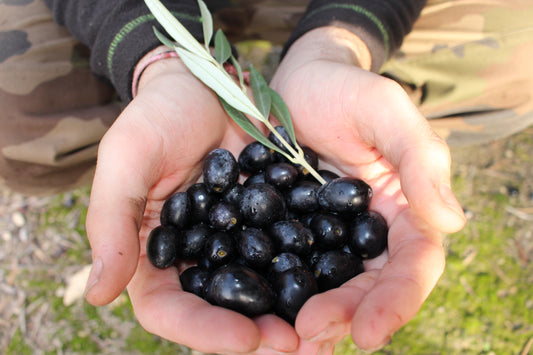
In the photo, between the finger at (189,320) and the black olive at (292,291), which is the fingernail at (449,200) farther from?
the finger at (189,320)

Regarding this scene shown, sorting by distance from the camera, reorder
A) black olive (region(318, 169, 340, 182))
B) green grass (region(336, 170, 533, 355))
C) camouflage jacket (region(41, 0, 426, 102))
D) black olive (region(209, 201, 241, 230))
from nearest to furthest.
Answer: black olive (region(209, 201, 241, 230))
black olive (region(318, 169, 340, 182))
camouflage jacket (region(41, 0, 426, 102))
green grass (region(336, 170, 533, 355))

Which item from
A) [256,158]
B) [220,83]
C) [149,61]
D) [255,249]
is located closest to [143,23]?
[149,61]

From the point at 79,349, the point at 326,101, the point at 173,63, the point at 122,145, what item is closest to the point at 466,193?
the point at 326,101

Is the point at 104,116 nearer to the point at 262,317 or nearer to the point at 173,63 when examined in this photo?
the point at 173,63

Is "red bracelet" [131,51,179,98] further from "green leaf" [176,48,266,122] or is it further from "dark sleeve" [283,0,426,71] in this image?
"dark sleeve" [283,0,426,71]

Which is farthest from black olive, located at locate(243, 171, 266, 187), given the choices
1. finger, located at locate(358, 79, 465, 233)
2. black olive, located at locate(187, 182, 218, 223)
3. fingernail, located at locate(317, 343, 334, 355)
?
fingernail, located at locate(317, 343, 334, 355)

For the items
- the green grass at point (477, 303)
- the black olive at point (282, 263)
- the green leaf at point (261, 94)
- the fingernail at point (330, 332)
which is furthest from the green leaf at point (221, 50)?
the green grass at point (477, 303)

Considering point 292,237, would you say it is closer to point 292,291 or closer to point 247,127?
point 292,291
